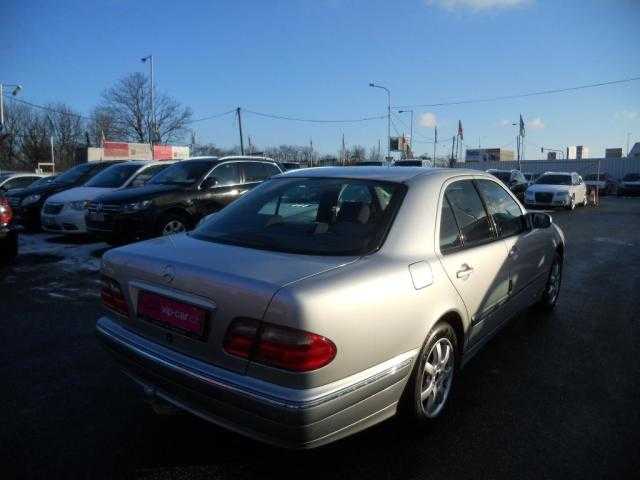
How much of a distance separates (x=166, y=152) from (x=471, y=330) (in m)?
44.1

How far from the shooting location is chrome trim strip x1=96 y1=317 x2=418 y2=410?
2.02 m

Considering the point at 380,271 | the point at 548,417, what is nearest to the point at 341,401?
the point at 380,271

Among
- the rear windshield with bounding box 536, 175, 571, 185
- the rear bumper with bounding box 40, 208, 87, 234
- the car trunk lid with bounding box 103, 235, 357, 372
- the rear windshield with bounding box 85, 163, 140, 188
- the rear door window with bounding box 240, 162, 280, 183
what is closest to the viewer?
the car trunk lid with bounding box 103, 235, 357, 372

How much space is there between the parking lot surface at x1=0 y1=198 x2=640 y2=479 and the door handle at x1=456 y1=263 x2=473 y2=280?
88cm

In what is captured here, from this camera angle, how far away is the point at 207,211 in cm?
857

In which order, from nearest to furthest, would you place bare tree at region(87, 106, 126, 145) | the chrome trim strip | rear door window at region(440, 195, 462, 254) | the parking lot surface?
the chrome trim strip, the parking lot surface, rear door window at region(440, 195, 462, 254), bare tree at region(87, 106, 126, 145)

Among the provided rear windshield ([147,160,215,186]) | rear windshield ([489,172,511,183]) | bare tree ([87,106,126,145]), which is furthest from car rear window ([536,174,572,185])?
bare tree ([87,106,126,145])

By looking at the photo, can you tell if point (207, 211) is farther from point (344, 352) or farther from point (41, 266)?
point (344, 352)

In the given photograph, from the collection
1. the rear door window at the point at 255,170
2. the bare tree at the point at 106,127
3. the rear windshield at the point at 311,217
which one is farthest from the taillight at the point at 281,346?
the bare tree at the point at 106,127

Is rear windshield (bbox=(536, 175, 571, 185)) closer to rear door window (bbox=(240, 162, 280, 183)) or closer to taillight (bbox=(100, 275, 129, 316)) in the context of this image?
rear door window (bbox=(240, 162, 280, 183))

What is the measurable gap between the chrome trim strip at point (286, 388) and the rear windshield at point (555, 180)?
20.2 m

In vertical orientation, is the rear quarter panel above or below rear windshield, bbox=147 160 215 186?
below

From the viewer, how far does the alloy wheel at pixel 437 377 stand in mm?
2770

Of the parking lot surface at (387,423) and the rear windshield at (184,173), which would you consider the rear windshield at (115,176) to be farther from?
the parking lot surface at (387,423)
